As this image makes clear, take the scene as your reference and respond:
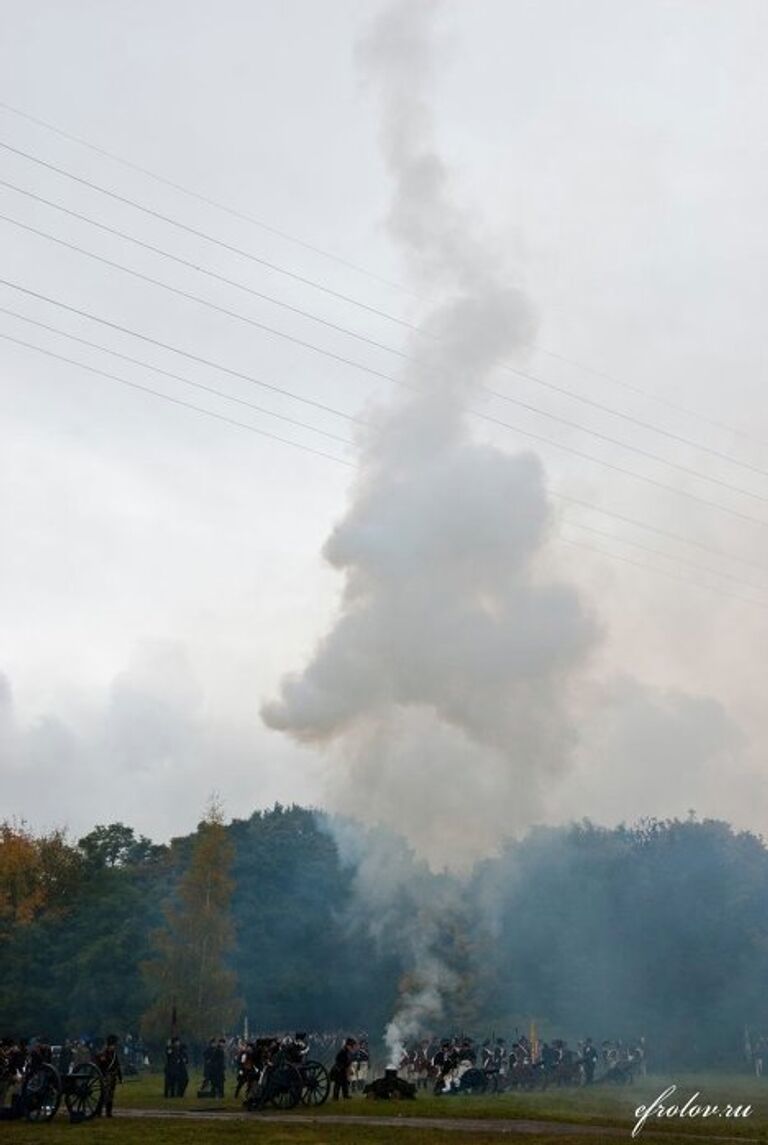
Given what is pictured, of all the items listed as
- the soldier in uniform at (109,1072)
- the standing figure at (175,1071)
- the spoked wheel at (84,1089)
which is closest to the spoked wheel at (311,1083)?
the soldier in uniform at (109,1072)

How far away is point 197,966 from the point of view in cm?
5659

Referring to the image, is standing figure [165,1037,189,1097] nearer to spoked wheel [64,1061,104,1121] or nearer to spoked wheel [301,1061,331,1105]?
spoked wheel [301,1061,331,1105]

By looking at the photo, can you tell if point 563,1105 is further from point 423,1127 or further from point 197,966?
point 197,966

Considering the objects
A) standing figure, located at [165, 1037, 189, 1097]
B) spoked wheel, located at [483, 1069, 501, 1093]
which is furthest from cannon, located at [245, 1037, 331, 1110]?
spoked wheel, located at [483, 1069, 501, 1093]

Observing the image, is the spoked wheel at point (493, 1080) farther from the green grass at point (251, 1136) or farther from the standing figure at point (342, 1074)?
the green grass at point (251, 1136)

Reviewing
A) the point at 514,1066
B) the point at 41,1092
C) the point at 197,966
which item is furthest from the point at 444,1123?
the point at 197,966

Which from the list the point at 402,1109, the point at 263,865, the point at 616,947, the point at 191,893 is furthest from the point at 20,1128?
the point at 263,865

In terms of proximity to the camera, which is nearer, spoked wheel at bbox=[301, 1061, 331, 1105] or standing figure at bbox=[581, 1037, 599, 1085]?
spoked wheel at bbox=[301, 1061, 331, 1105]

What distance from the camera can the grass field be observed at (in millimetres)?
24453

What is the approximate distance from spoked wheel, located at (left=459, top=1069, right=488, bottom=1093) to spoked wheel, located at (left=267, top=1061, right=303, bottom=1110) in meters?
9.77

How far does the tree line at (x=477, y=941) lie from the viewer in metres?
68.6

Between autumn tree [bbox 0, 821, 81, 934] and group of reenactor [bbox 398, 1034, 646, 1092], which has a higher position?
autumn tree [bbox 0, 821, 81, 934]

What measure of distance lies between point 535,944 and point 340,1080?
132 ft

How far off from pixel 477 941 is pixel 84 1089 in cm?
4331
